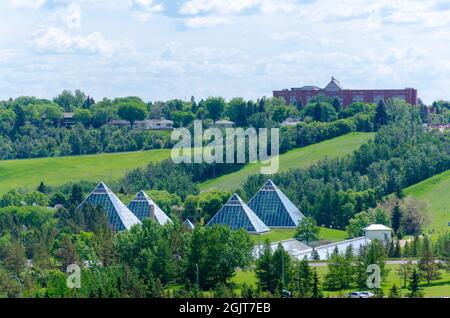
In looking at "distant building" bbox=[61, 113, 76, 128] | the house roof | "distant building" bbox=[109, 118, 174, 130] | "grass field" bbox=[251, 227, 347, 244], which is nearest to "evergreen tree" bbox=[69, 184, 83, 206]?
"grass field" bbox=[251, 227, 347, 244]

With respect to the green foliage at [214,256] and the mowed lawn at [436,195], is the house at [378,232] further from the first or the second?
the green foliage at [214,256]

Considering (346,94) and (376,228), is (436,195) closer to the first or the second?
(376,228)

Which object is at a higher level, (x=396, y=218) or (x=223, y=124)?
(x=223, y=124)

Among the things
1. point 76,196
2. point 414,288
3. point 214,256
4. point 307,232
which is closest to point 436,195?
point 307,232

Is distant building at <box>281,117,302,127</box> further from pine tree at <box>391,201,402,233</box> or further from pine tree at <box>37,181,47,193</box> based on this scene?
pine tree at <box>391,201,402,233</box>

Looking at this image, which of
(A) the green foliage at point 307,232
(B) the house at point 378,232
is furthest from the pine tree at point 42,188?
(B) the house at point 378,232
